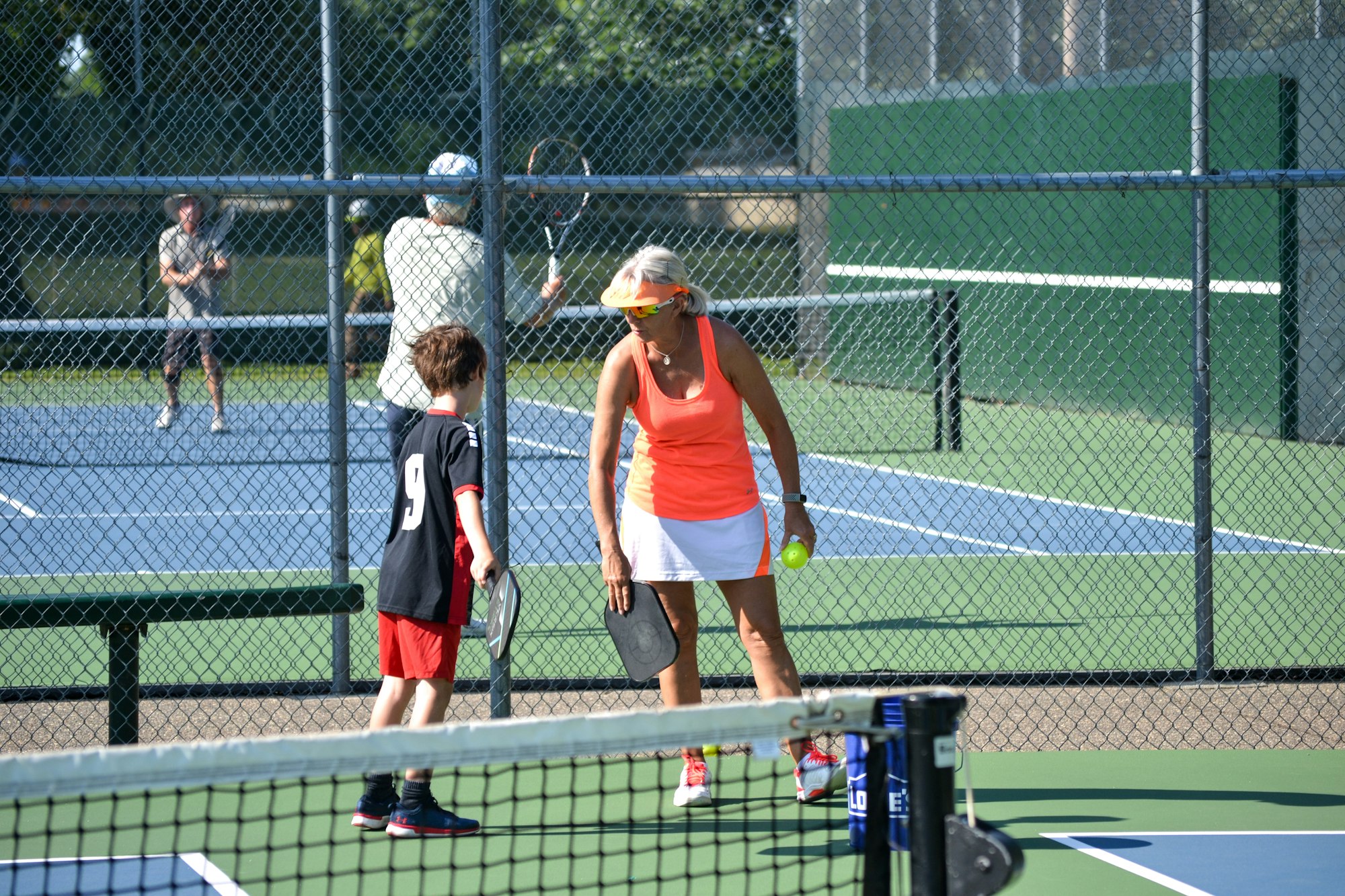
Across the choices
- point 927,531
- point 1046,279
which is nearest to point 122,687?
point 927,531

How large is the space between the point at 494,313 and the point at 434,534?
98 cm

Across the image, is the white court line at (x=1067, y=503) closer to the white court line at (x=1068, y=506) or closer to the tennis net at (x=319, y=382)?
the white court line at (x=1068, y=506)

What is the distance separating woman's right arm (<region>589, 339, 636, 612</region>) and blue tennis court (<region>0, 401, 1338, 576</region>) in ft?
9.65

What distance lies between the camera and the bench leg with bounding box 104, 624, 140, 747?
481 centimetres

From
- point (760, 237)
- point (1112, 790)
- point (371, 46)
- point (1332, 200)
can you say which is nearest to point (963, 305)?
point (760, 237)

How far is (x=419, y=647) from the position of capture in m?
4.16

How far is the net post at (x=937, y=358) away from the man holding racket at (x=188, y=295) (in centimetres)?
541

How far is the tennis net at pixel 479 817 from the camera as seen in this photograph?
234 cm

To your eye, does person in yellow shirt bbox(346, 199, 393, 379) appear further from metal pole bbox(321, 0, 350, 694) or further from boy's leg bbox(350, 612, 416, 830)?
boy's leg bbox(350, 612, 416, 830)

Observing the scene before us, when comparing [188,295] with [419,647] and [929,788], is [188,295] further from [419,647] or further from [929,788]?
[929,788]

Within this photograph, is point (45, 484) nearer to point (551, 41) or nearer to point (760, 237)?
point (551, 41)

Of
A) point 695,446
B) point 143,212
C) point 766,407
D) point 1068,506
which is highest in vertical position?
point 143,212

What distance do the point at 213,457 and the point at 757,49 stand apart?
22.9ft

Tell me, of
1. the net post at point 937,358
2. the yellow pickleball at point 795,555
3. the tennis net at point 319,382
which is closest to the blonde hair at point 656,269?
the yellow pickleball at point 795,555
